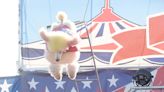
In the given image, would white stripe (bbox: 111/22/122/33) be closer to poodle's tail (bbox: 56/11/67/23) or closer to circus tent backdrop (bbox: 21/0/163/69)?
circus tent backdrop (bbox: 21/0/163/69)

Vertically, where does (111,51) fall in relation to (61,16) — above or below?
below

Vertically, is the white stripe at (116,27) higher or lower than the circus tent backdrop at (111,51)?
higher

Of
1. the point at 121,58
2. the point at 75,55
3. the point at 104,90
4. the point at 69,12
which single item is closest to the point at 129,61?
the point at 121,58

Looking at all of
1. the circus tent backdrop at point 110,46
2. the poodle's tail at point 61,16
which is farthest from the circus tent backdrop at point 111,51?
the poodle's tail at point 61,16

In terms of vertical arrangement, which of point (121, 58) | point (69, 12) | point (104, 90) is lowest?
point (104, 90)

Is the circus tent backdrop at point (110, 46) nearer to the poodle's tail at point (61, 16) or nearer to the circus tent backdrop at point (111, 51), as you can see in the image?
the circus tent backdrop at point (111, 51)

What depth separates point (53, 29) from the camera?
2.20 m

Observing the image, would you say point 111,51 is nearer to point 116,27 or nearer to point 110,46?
point 110,46

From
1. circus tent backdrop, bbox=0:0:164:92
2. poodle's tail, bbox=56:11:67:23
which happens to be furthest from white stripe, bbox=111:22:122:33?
poodle's tail, bbox=56:11:67:23

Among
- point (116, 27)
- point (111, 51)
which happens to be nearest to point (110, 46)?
point (111, 51)

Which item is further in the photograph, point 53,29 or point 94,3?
point 94,3

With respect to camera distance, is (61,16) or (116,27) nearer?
(61,16)

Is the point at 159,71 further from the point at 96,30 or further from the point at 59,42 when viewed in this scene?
the point at 59,42

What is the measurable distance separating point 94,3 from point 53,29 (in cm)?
223
